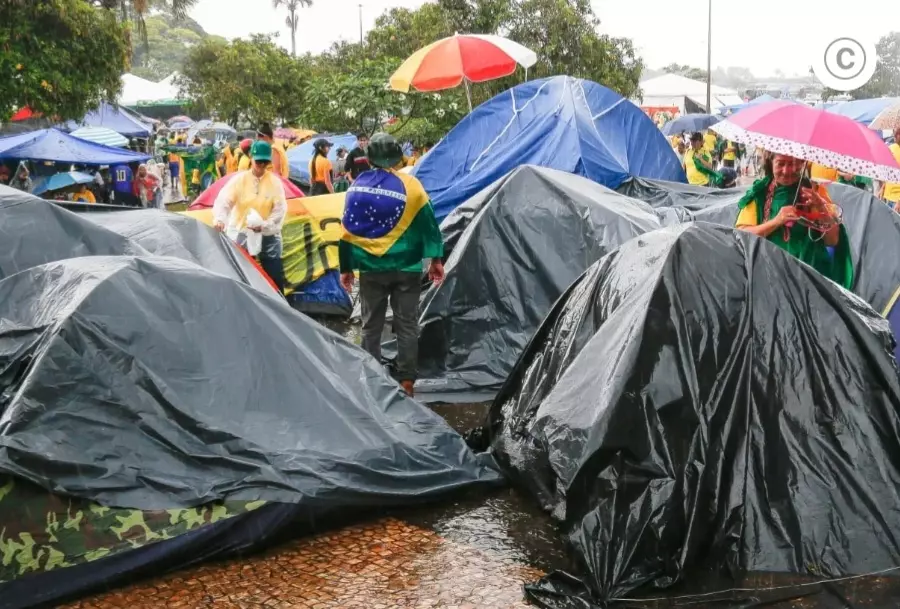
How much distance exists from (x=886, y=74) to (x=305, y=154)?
4583cm

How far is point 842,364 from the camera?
12.8 ft

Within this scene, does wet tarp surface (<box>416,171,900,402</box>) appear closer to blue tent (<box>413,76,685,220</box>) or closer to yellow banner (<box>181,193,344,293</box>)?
yellow banner (<box>181,193,344,293</box>)

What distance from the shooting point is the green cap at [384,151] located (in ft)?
18.1

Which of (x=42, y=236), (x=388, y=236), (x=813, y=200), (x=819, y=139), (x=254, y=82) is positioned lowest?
(x=254, y=82)

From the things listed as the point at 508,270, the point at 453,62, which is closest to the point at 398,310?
the point at 508,270

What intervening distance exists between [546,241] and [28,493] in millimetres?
4114

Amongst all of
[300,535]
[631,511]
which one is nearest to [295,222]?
[300,535]

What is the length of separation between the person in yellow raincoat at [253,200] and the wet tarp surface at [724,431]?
382 centimetres

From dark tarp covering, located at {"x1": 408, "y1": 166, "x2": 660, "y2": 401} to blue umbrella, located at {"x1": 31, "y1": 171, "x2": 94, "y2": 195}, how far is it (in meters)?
7.86

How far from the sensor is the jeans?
7.40 metres

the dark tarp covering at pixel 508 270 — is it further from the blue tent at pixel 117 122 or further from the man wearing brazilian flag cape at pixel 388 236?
the blue tent at pixel 117 122

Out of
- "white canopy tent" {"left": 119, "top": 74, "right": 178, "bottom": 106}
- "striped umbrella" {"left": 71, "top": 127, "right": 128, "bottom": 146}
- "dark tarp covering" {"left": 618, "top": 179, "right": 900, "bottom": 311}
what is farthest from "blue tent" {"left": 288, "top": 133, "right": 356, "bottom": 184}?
"white canopy tent" {"left": 119, "top": 74, "right": 178, "bottom": 106}

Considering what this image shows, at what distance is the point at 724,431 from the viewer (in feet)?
12.3

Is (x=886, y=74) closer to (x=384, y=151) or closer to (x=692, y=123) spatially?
(x=692, y=123)
